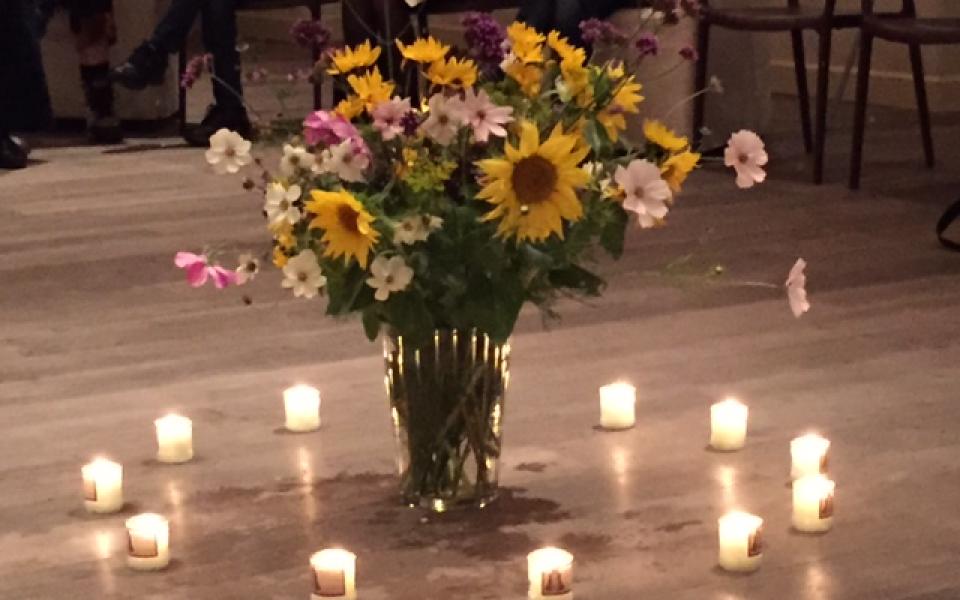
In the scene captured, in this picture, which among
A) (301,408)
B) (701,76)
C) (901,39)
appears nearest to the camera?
(301,408)

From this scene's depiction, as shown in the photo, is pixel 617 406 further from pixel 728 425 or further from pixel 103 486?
pixel 103 486

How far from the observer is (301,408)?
2119 millimetres

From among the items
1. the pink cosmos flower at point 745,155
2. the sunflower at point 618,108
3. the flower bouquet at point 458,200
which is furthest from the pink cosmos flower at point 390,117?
the pink cosmos flower at point 745,155

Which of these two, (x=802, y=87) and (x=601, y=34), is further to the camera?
(x=802, y=87)

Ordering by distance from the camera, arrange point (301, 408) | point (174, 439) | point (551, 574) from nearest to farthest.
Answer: point (551, 574), point (174, 439), point (301, 408)

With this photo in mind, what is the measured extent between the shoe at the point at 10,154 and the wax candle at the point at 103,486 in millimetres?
2555

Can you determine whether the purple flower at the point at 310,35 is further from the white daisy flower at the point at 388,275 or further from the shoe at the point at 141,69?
the shoe at the point at 141,69

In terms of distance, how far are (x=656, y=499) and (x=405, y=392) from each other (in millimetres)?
330

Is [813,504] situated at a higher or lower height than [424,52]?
lower

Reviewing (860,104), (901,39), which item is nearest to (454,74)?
(901,39)

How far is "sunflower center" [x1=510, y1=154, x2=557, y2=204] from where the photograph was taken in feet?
5.08

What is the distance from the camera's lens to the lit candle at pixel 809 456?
189 centimetres

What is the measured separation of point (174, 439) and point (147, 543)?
36 centimetres

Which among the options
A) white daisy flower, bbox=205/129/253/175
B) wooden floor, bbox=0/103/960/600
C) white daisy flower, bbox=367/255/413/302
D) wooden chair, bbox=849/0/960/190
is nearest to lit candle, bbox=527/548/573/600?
wooden floor, bbox=0/103/960/600
